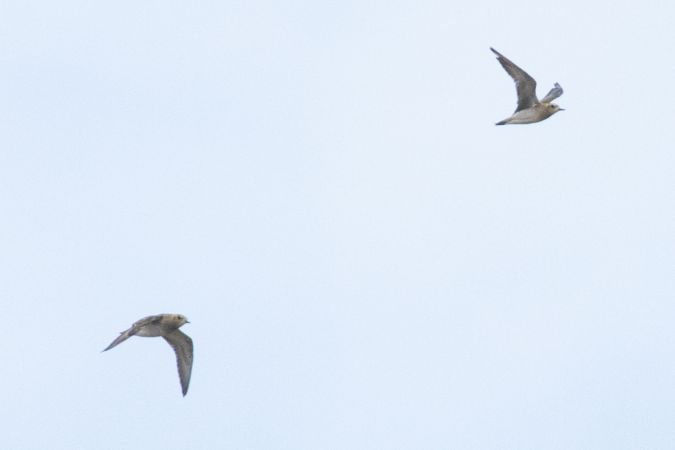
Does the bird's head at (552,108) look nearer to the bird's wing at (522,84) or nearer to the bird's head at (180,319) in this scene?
the bird's wing at (522,84)

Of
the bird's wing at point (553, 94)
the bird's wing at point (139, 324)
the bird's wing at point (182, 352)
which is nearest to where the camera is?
the bird's wing at point (139, 324)

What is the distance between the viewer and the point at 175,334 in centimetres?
5028

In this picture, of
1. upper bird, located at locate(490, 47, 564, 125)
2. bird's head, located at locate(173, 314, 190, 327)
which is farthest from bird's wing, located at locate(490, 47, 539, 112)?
bird's head, located at locate(173, 314, 190, 327)

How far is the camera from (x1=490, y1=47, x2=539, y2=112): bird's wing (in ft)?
179

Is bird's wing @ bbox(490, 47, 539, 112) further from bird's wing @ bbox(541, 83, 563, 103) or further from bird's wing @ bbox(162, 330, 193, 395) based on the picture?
bird's wing @ bbox(162, 330, 193, 395)

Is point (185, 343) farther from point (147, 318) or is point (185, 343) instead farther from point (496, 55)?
point (496, 55)

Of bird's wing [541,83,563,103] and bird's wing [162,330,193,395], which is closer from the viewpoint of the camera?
bird's wing [162,330,193,395]

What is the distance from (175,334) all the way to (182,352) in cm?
77

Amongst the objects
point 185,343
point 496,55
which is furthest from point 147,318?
point 496,55

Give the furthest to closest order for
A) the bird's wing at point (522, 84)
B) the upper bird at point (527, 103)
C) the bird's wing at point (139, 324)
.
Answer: the upper bird at point (527, 103)
the bird's wing at point (522, 84)
the bird's wing at point (139, 324)

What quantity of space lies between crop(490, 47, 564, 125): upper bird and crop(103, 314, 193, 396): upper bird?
1368cm

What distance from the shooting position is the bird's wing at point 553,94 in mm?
56938

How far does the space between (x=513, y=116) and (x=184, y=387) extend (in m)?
15.5

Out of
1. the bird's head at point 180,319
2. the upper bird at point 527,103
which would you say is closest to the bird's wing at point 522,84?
the upper bird at point 527,103
